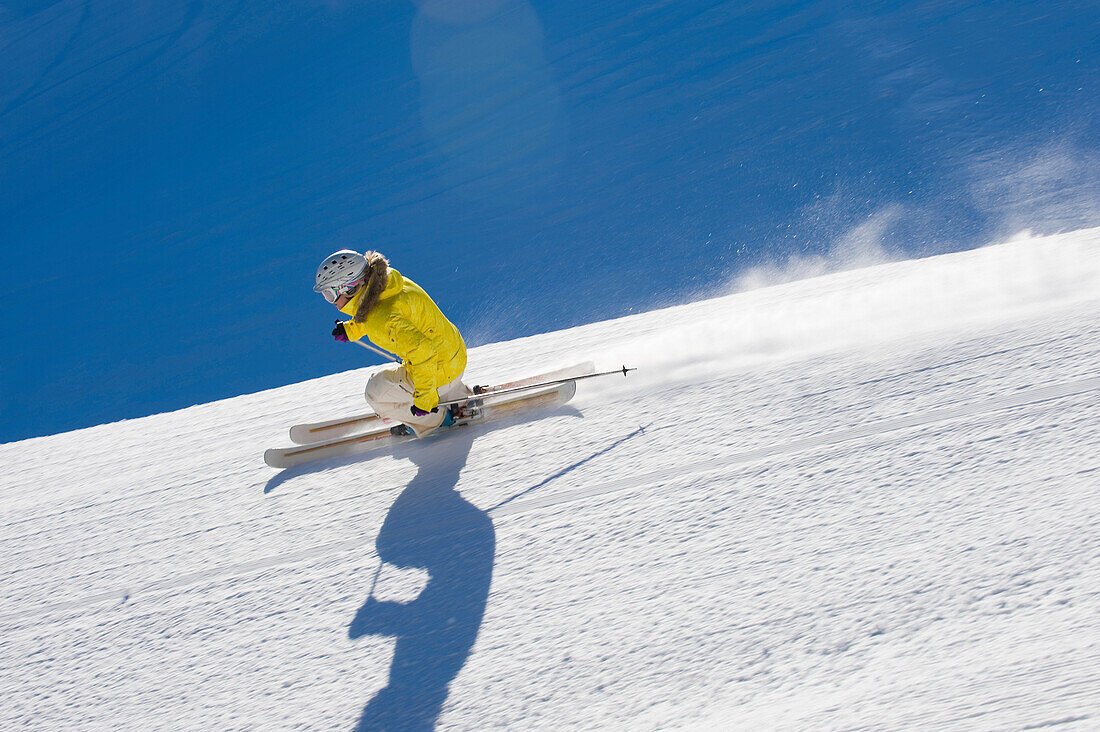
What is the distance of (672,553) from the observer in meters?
2.75

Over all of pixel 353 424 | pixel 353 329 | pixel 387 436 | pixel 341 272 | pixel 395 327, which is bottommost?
pixel 387 436

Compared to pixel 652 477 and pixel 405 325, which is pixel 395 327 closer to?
pixel 405 325

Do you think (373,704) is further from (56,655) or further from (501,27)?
(501,27)

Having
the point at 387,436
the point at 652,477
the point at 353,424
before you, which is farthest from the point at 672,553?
the point at 353,424

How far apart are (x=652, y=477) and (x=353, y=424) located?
1.77 metres

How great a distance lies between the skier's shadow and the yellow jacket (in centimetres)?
44

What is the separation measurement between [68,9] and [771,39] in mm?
10991

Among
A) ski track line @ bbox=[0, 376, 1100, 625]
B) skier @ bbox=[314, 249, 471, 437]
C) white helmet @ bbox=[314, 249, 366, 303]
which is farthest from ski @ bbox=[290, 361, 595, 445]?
white helmet @ bbox=[314, 249, 366, 303]

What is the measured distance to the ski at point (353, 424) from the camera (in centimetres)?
402

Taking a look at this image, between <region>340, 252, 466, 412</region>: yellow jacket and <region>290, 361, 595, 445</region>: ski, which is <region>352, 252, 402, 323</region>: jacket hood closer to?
<region>340, 252, 466, 412</region>: yellow jacket

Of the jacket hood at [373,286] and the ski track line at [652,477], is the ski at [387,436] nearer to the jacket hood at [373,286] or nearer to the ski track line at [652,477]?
the ski track line at [652,477]

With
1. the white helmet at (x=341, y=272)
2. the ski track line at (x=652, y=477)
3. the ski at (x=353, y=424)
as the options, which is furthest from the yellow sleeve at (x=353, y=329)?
the ski track line at (x=652, y=477)

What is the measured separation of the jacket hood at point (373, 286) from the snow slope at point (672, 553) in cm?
88

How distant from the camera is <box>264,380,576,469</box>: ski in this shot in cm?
393
